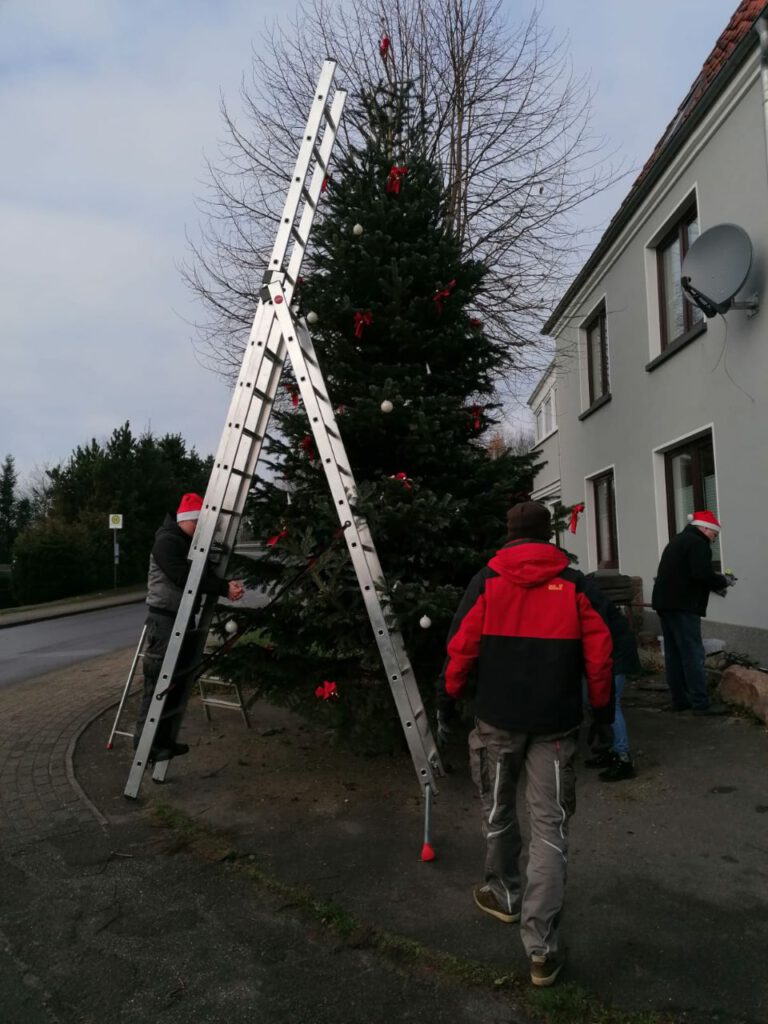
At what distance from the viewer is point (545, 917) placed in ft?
→ 9.53

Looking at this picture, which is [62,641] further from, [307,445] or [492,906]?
[492,906]

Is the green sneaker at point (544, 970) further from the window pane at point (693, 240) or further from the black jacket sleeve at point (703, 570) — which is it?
the window pane at point (693, 240)

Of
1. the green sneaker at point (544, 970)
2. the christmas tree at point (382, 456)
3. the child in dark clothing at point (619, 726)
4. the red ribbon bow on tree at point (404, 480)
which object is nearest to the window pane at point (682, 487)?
the christmas tree at point (382, 456)

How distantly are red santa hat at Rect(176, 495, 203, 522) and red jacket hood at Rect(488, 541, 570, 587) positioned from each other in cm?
273

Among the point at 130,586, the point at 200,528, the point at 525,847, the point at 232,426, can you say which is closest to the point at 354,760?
the point at 525,847

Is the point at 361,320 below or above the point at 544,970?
above

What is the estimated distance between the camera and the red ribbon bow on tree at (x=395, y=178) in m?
5.67

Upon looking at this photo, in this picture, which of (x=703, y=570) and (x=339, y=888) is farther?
(x=703, y=570)

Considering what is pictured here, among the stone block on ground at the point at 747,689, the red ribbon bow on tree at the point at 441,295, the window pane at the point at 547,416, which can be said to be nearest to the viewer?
the red ribbon bow on tree at the point at 441,295

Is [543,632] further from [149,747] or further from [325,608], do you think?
[149,747]

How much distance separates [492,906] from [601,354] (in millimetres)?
11811

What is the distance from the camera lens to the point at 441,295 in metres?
5.62

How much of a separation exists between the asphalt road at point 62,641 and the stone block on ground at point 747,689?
337 inches

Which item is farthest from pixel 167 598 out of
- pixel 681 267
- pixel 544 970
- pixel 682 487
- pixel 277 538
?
pixel 682 487
